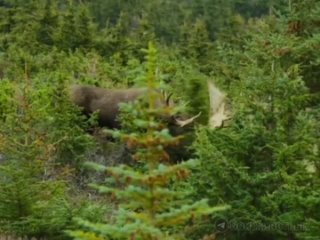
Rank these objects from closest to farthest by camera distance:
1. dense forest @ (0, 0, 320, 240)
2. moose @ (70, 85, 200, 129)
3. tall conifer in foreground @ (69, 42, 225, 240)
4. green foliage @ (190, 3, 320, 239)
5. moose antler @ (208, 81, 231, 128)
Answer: tall conifer in foreground @ (69, 42, 225, 240) < dense forest @ (0, 0, 320, 240) < green foliage @ (190, 3, 320, 239) < moose @ (70, 85, 200, 129) < moose antler @ (208, 81, 231, 128)

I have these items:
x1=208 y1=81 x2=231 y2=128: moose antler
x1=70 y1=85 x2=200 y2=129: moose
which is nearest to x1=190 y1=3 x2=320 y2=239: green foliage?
x1=70 y1=85 x2=200 y2=129: moose

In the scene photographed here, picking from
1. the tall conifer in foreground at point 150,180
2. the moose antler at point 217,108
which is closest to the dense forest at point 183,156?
the tall conifer in foreground at point 150,180

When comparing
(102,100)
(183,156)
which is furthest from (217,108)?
(183,156)

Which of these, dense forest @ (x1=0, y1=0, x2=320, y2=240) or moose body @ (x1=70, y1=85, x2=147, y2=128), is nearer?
dense forest @ (x1=0, y1=0, x2=320, y2=240)

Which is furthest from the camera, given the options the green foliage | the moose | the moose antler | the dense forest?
the moose antler

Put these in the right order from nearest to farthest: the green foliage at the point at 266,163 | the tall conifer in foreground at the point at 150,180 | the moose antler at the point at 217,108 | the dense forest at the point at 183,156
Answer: the tall conifer in foreground at the point at 150,180
the dense forest at the point at 183,156
the green foliage at the point at 266,163
the moose antler at the point at 217,108

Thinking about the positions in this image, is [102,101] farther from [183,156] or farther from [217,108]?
[217,108]

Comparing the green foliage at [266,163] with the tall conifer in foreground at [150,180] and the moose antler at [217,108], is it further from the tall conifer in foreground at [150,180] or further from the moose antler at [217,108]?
the moose antler at [217,108]

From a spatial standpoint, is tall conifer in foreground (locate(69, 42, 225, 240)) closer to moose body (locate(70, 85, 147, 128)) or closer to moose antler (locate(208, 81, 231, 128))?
moose body (locate(70, 85, 147, 128))

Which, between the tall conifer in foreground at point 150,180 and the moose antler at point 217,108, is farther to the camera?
the moose antler at point 217,108

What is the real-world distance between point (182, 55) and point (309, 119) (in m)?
29.9

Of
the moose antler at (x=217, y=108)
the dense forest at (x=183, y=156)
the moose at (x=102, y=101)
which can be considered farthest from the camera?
the moose antler at (x=217, y=108)

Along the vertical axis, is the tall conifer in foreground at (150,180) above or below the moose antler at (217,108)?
above

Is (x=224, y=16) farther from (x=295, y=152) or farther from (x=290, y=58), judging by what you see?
(x=295, y=152)
